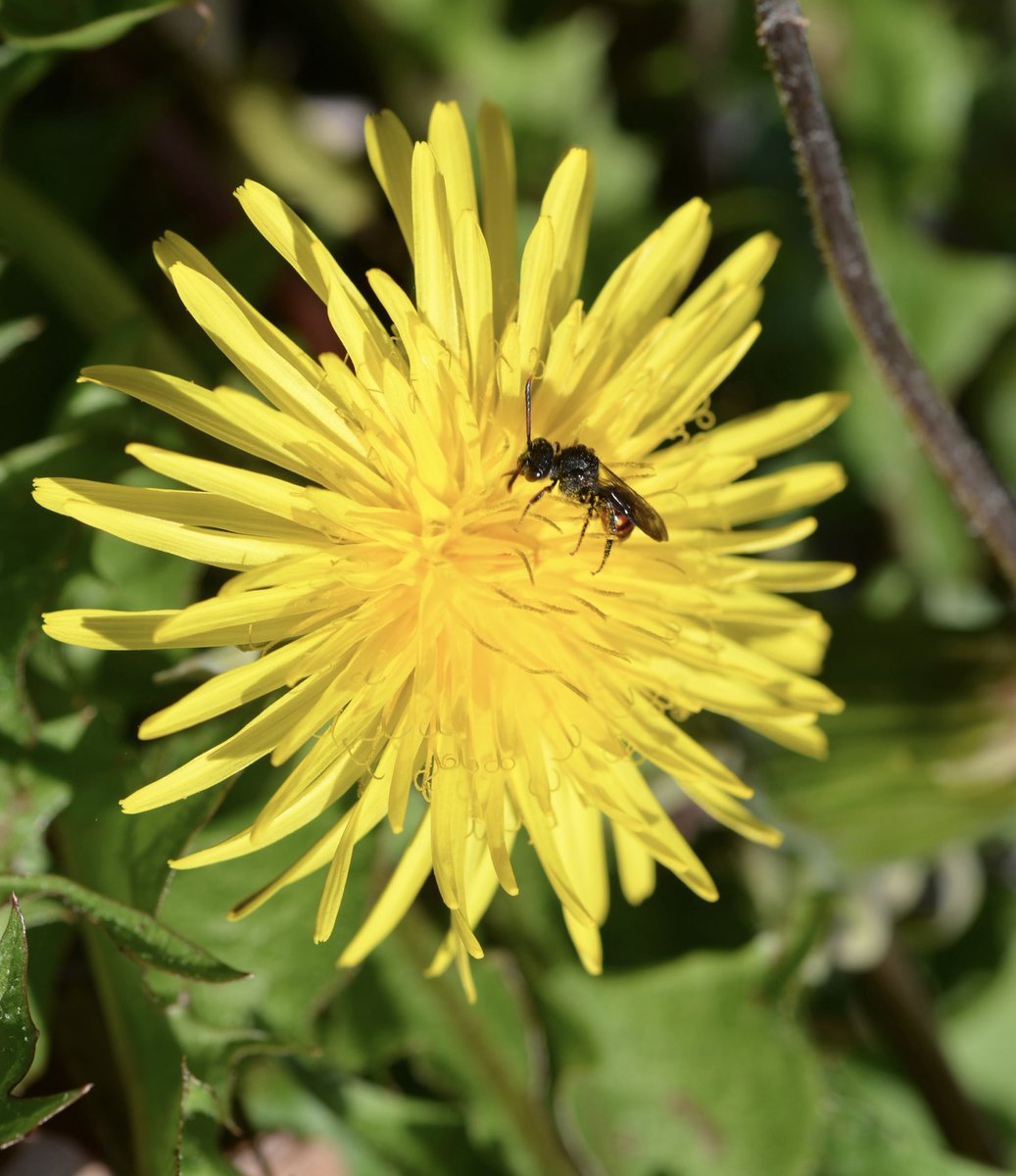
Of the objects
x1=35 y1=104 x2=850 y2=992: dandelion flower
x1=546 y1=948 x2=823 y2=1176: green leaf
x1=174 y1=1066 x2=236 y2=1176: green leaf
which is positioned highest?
x1=35 y1=104 x2=850 y2=992: dandelion flower

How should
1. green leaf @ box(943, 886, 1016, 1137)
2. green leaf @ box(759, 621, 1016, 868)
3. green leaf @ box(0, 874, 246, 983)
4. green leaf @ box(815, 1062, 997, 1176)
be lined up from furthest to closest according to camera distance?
green leaf @ box(943, 886, 1016, 1137), green leaf @ box(815, 1062, 997, 1176), green leaf @ box(759, 621, 1016, 868), green leaf @ box(0, 874, 246, 983)

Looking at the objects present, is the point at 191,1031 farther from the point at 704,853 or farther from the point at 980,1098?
the point at 980,1098

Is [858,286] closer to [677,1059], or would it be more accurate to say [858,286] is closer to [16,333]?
[16,333]

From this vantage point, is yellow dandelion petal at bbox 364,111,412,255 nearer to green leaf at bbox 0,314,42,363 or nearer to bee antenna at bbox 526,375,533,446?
bee antenna at bbox 526,375,533,446

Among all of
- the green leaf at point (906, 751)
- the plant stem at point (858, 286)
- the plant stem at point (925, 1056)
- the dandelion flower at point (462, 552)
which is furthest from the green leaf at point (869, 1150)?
the plant stem at point (858, 286)

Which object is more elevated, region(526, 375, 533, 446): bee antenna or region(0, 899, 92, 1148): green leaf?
region(526, 375, 533, 446): bee antenna

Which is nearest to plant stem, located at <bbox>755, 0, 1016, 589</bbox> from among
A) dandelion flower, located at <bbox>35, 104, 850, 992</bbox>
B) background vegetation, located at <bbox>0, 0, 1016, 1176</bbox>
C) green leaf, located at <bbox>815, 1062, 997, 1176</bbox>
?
dandelion flower, located at <bbox>35, 104, 850, 992</bbox>

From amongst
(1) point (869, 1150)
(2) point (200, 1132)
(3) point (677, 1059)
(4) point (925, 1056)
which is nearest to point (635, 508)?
(2) point (200, 1132)
